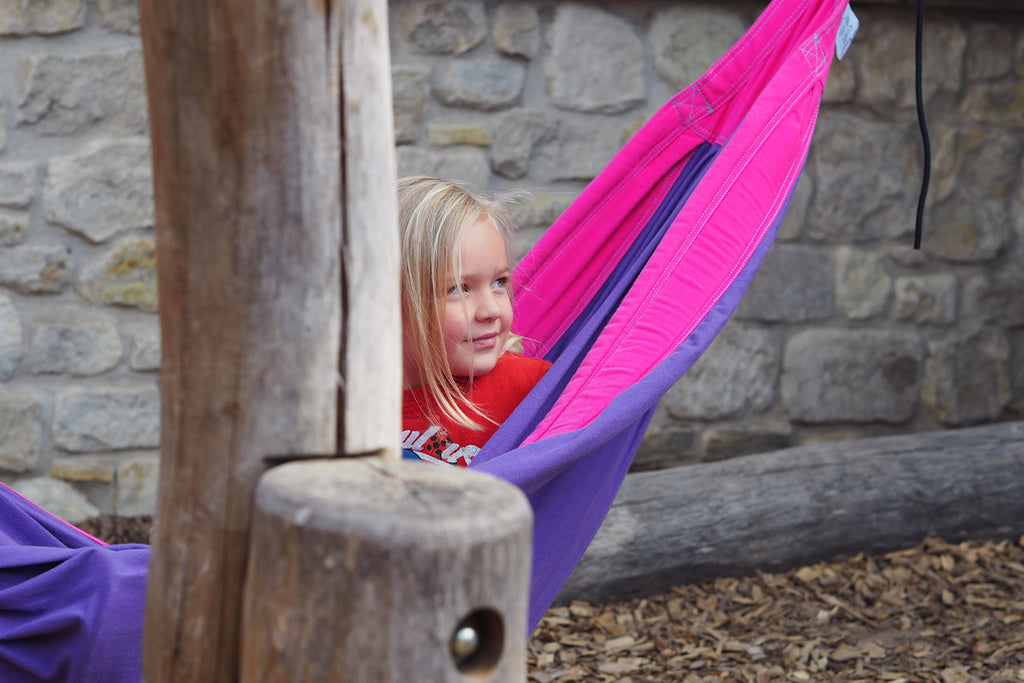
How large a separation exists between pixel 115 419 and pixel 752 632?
1.67 m

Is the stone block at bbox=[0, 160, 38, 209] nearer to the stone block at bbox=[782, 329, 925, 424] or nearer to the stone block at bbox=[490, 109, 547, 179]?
the stone block at bbox=[490, 109, 547, 179]

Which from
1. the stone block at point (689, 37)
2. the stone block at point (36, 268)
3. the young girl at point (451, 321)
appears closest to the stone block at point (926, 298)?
the stone block at point (689, 37)

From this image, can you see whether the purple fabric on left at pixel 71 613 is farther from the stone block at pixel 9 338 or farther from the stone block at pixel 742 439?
the stone block at pixel 742 439

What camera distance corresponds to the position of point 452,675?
29.0 inches

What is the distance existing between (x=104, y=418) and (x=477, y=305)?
4.86 ft

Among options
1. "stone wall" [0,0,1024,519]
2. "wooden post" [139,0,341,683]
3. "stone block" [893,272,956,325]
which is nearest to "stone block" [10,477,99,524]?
"stone wall" [0,0,1024,519]

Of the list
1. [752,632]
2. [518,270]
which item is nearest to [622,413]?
[518,270]

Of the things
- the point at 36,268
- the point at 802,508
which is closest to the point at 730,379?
the point at 802,508

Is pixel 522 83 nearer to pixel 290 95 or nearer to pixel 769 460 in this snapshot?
pixel 769 460

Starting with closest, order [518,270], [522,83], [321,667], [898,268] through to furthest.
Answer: [321,667]
[518,270]
[522,83]
[898,268]

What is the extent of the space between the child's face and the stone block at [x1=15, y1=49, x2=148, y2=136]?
138 cm

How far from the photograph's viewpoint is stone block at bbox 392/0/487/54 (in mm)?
2705

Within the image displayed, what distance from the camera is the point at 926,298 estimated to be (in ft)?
10.3

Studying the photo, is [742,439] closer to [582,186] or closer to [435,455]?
[582,186]
